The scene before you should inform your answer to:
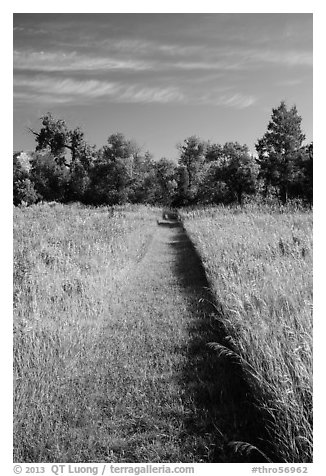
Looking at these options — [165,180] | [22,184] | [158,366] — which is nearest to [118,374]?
[158,366]

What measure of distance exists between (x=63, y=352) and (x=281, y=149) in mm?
35316

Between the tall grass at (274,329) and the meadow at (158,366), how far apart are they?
0.03m

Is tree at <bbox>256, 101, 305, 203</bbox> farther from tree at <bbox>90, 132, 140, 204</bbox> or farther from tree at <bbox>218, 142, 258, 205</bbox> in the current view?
tree at <bbox>90, 132, 140, 204</bbox>

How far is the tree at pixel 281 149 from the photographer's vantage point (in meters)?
35.6

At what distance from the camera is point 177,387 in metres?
4.83

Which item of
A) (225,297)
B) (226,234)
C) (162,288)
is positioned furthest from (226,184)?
(225,297)

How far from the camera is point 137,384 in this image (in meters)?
4.94

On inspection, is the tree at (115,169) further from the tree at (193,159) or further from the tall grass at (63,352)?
the tall grass at (63,352)

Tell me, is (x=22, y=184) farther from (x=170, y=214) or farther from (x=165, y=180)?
(x=165, y=180)

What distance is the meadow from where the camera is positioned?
12.2 ft

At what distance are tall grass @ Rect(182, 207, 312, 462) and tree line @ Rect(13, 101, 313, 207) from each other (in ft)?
36.1

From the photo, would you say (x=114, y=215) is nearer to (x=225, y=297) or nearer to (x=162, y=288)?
(x=162, y=288)

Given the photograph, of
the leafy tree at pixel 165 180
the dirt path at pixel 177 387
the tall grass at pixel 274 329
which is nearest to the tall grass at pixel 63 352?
the dirt path at pixel 177 387

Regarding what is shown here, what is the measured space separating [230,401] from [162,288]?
5.33m
